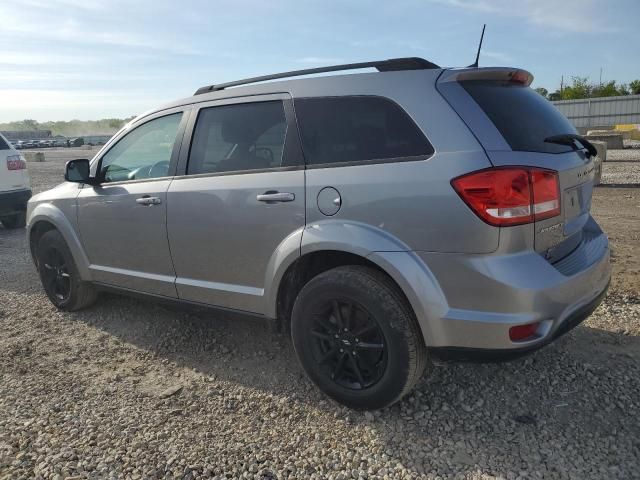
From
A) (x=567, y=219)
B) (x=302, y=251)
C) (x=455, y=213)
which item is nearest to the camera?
(x=455, y=213)

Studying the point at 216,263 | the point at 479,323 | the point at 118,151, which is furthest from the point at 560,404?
the point at 118,151

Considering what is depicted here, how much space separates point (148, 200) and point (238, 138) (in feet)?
2.68

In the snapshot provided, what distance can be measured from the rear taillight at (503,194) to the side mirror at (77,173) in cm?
305

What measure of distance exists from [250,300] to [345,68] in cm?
151

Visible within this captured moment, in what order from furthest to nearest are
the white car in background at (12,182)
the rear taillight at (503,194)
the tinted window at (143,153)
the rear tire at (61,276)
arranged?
1. the white car in background at (12,182)
2. the rear tire at (61,276)
3. the tinted window at (143,153)
4. the rear taillight at (503,194)

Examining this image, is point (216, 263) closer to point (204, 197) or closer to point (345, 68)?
point (204, 197)

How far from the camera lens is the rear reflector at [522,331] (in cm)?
241

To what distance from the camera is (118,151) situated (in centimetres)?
414

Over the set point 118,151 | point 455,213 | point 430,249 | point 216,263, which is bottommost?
point 216,263

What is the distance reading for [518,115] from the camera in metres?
2.71

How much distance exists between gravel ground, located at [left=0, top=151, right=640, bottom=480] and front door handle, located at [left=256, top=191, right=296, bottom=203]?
119cm

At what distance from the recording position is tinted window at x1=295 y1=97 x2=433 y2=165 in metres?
2.66

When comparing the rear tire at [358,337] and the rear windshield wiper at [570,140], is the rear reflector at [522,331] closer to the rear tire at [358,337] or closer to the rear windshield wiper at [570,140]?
the rear tire at [358,337]

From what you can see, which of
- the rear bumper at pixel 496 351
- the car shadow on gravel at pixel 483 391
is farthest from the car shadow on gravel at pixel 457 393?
the rear bumper at pixel 496 351
